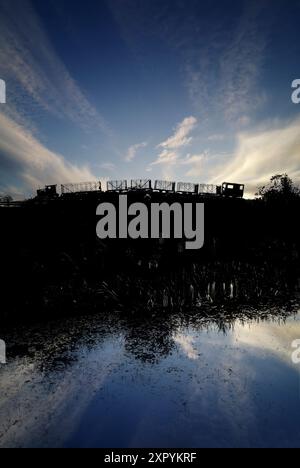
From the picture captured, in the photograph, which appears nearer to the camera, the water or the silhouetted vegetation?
the water

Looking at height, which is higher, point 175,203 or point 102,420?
point 175,203

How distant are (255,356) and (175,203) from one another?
48.4ft

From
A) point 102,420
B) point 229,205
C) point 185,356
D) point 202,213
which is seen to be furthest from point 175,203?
point 102,420

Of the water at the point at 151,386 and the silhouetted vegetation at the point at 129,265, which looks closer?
the water at the point at 151,386

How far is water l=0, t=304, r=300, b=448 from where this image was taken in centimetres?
359

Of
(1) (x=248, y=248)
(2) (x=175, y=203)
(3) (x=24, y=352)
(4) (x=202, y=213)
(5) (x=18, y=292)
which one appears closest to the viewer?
(3) (x=24, y=352)

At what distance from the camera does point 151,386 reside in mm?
4668

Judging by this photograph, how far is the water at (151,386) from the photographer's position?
359 centimetres

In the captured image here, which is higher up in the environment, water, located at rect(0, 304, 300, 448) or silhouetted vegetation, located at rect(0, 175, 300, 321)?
silhouetted vegetation, located at rect(0, 175, 300, 321)

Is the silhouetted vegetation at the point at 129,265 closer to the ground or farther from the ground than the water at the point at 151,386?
farther from the ground

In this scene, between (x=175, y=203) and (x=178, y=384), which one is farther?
(x=175, y=203)
